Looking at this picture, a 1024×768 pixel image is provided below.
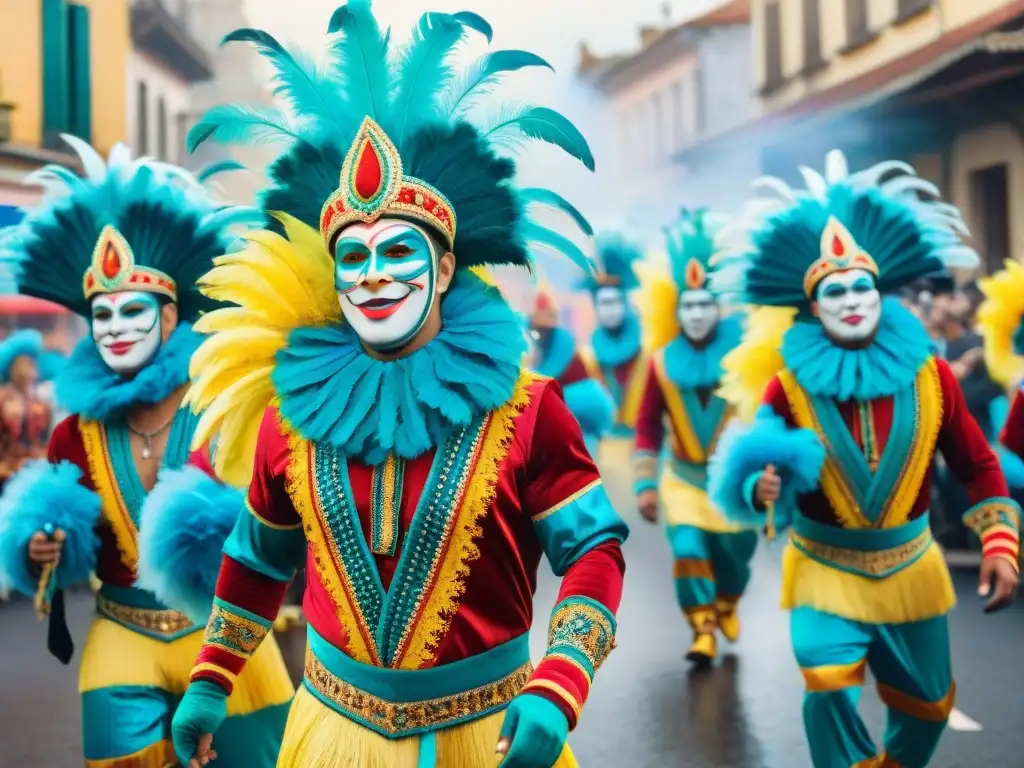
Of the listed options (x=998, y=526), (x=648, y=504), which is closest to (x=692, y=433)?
(x=648, y=504)

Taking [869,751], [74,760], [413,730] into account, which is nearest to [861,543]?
[869,751]

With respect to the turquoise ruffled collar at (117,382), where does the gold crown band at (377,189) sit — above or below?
above

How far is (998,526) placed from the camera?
17.2 ft

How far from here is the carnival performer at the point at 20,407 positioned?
36.1 feet

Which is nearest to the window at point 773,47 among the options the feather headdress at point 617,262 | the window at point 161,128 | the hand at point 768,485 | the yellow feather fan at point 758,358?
the window at point 161,128

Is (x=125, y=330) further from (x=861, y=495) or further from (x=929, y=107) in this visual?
(x=929, y=107)

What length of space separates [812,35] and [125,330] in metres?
21.8

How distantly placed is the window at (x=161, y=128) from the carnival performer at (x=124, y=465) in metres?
27.8

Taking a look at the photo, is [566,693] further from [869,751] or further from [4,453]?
[4,453]

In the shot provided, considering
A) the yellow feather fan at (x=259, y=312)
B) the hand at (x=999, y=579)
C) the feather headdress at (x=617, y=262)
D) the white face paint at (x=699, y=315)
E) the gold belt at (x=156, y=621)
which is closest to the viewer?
the yellow feather fan at (x=259, y=312)

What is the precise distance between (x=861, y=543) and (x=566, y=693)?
2.67 meters

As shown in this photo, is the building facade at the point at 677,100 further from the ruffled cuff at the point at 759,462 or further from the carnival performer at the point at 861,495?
the ruffled cuff at the point at 759,462

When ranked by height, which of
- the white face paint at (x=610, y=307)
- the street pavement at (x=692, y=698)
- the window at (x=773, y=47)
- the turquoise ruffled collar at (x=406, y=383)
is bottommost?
the street pavement at (x=692, y=698)

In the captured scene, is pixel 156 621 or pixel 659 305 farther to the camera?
pixel 659 305
